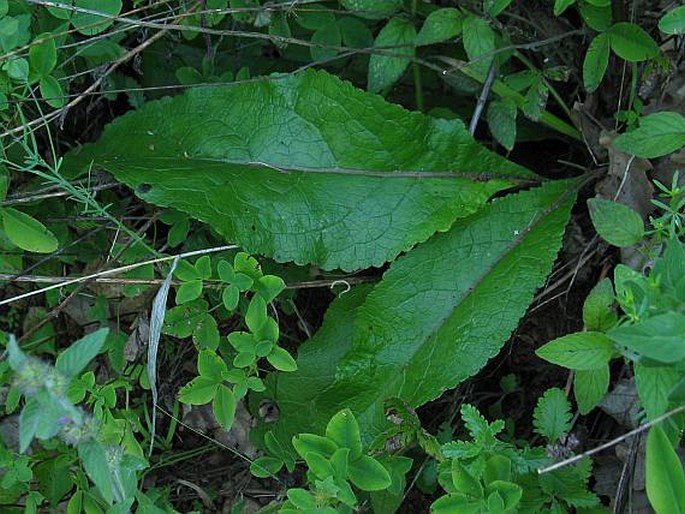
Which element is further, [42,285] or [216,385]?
[42,285]

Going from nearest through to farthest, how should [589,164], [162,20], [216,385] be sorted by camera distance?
[216,385]
[162,20]
[589,164]

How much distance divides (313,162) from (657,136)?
28.8 inches

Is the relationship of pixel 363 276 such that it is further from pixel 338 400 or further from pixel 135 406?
pixel 135 406

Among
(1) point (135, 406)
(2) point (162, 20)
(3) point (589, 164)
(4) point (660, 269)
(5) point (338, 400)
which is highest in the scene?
(2) point (162, 20)

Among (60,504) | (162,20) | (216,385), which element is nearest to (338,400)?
(216,385)

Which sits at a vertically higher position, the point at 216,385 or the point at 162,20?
the point at 162,20

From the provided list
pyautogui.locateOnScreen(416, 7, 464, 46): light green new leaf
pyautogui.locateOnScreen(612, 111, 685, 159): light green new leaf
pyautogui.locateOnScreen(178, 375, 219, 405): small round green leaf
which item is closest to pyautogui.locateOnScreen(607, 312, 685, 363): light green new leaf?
pyautogui.locateOnScreen(612, 111, 685, 159): light green new leaf

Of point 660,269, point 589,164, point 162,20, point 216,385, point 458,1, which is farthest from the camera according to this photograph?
point 589,164

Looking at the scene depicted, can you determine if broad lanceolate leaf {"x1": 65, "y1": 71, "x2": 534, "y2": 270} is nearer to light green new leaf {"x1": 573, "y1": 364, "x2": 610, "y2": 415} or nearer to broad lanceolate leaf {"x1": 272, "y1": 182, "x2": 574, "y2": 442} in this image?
broad lanceolate leaf {"x1": 272, "y1": 182, "x2": 574, "y2": 442}

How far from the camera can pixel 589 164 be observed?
2.19 meters

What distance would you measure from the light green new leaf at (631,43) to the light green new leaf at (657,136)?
0.24 meters

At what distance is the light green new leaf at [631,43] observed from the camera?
6.03 feet

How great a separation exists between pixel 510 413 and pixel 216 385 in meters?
0.70

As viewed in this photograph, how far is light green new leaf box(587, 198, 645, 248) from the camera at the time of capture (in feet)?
5.15
